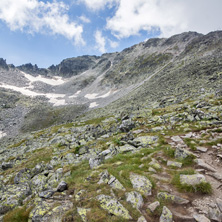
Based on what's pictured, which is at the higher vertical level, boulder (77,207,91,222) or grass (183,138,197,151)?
boulder (77,207,91,222)

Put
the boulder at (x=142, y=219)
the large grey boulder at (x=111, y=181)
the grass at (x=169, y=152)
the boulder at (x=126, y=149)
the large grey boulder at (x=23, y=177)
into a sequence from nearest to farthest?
the boulder at (x=142, y=219), the large grey boulder at (x=111, y=181), the grass at (x=169, y=152), the large grey boulder at (x=23, y=177), the boulder at (x=126, y=149)

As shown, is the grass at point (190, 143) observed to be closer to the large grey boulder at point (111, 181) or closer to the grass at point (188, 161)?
the grass at point (188, 161)

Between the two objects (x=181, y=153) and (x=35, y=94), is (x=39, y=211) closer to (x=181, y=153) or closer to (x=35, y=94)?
(x=181, y=153)

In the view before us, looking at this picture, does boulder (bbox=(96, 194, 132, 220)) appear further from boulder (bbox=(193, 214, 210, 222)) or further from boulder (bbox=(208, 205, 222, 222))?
boulder (bbox=(208, 205, 222, 222))

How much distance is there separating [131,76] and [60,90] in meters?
87.3

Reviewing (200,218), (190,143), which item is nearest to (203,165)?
(190,143)

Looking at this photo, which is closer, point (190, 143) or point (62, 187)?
point (62, 187)

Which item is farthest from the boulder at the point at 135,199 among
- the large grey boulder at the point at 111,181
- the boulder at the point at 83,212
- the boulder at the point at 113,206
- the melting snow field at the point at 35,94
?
the melting snow field at the point at 35,94

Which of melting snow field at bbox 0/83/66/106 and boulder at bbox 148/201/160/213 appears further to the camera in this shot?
melting snow field at bbox 0/83/66/106

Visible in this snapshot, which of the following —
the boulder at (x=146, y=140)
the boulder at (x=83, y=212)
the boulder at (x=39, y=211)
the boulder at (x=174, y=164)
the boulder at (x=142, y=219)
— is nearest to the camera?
the boulder at (x=142, y=219)

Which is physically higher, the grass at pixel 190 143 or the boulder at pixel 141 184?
the boulder at pixel 141 184

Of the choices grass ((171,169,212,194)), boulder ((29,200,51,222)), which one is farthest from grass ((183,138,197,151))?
boulder ((29,200,51,222))

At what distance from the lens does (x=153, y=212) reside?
18.9 feet

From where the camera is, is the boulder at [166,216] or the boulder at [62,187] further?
the boulder at [62,187]
